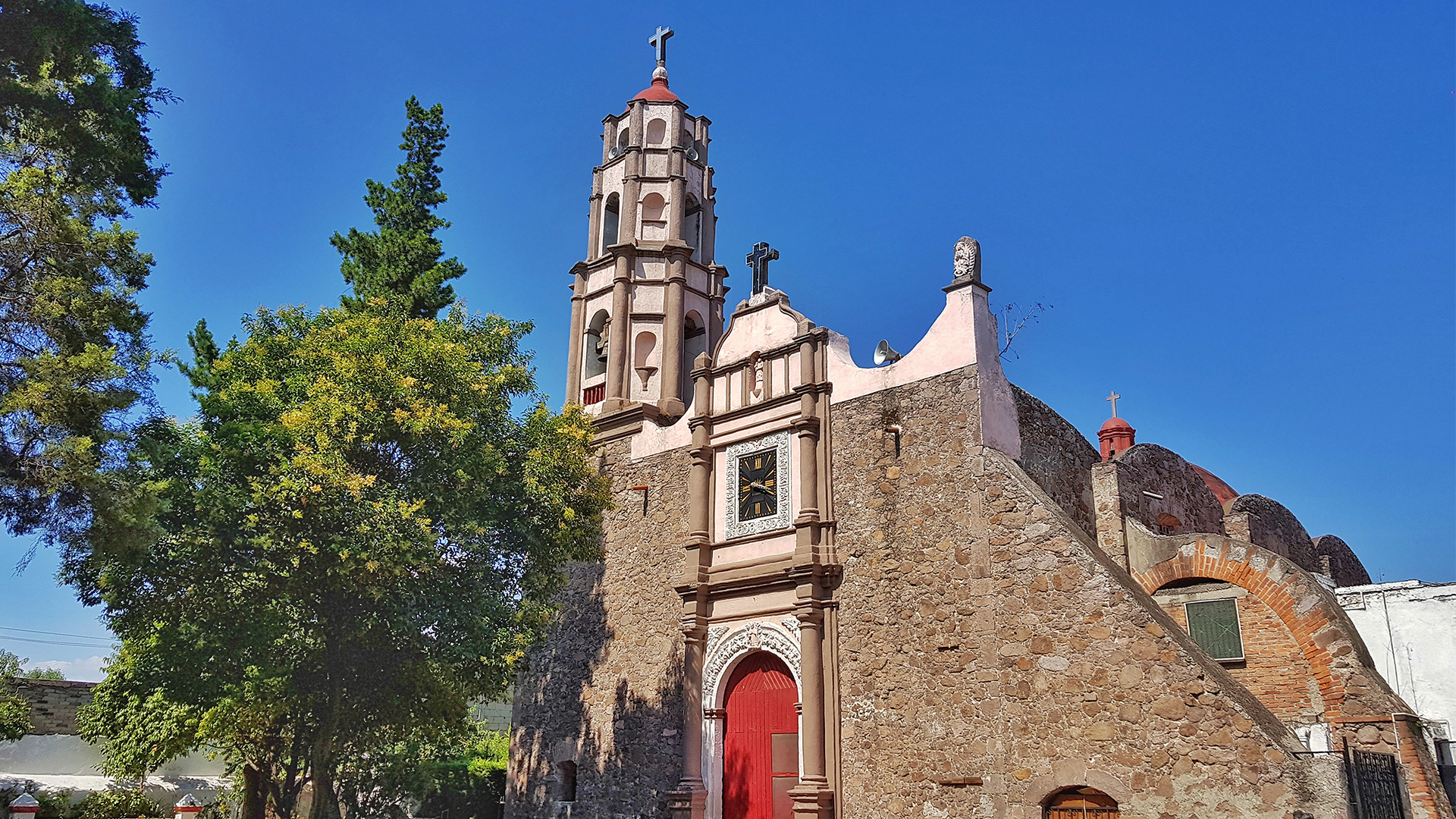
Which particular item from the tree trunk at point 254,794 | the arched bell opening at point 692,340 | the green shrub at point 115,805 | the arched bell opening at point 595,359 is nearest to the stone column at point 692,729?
the arched bell opening at point 692,340

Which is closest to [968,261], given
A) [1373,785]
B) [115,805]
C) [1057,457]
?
[1057,457]

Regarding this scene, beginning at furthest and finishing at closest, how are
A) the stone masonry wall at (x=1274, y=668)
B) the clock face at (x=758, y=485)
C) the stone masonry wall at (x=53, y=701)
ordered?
the stone masonry wall at (x=53, y=701)
the clock face at (x=758, y=485)
the stone masonry wall at (x=1274, y=668)

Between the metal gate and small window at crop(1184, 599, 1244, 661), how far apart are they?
95.5 inches

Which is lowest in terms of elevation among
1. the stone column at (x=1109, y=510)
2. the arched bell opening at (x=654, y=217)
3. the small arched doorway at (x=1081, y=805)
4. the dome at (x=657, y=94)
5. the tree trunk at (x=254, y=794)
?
the tree trunk at (x=254, y=794)

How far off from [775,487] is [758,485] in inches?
14.5

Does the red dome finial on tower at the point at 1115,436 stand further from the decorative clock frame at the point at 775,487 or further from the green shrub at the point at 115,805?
the green shrub at the point at 115,805

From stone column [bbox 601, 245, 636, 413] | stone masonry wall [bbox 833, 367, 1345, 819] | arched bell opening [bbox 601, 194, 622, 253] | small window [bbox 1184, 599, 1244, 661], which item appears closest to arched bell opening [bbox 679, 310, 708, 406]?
stone column [bbox 601, 245, 636, 413]

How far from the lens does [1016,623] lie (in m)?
11.8

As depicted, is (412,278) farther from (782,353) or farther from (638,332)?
(782,353)

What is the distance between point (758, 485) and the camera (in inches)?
615

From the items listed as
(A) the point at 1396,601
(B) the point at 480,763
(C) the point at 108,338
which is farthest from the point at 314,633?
(A) the point at 1396,601

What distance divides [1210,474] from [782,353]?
48.0 ft

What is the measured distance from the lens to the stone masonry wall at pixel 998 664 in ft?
33.0

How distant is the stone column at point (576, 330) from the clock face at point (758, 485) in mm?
5329
